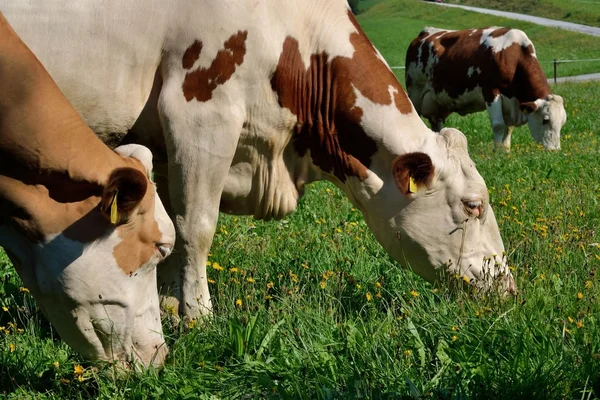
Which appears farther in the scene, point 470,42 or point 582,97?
point 582,97

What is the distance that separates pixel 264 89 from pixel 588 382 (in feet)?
8.92

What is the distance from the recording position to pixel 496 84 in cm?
1670

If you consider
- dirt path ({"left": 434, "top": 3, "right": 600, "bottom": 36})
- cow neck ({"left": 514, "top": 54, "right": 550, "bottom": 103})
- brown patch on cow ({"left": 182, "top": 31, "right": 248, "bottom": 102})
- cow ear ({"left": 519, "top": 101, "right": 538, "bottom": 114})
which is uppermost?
brown patch on cow ({"left": 182, "top": 31, "right": 248, "bottom": 102})

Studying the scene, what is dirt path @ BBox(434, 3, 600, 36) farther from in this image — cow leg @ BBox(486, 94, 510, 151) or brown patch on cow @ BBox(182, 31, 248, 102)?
brown patch on cow @ BBox(182, 31, 248, 102)

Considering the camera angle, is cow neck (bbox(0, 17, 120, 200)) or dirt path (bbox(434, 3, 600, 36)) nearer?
cow neck (bbox(0, 17, 120, 200))

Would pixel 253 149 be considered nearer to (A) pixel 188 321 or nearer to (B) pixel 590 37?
(A) pixel 188 321

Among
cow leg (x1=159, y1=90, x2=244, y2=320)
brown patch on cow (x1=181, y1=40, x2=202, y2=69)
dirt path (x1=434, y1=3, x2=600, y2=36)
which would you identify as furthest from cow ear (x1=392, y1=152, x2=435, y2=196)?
dirt path (x1=434, y1=3, x2=600, y2=36)

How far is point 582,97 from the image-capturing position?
24953 millimetres

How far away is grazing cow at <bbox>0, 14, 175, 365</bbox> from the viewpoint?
12.6ft

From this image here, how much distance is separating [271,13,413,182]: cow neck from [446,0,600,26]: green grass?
2514 inches

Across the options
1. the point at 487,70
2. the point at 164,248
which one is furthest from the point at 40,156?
the point at 487,70

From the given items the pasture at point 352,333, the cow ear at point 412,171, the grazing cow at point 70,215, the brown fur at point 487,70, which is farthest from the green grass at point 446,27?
the grazing cow at point 70,215

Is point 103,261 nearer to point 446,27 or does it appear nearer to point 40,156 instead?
point 40,156

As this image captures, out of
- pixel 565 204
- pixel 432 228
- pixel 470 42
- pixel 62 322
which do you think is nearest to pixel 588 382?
pixel 432 228
